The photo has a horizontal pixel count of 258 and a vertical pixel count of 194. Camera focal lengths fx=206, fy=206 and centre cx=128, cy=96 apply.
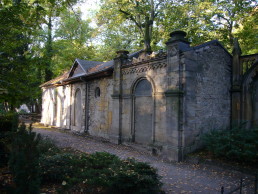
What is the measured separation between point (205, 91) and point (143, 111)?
3.19 m

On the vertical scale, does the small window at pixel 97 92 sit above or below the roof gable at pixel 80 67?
below

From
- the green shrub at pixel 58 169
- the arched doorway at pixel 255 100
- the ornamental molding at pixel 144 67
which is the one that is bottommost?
the green shrub at pixel 58 169

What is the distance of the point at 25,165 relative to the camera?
3717 millimetres

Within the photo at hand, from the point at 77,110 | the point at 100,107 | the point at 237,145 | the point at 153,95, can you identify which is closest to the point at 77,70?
the point at 77,110

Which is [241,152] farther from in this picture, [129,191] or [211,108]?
[129,191]

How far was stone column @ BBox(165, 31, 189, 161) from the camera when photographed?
8.64m

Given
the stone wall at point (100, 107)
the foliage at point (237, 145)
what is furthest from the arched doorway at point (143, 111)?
the foliage at point (237, 145)

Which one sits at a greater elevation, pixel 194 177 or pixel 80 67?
pixel 80 67

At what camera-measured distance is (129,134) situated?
37.6 feet

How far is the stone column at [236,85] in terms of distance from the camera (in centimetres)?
1056

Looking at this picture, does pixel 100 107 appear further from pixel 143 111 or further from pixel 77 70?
pixel 77 70

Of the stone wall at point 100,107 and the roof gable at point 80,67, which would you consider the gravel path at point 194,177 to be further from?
the roof gable at point 80,67

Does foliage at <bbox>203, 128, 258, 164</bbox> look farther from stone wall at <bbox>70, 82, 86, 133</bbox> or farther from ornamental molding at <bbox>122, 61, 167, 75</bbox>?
stone wall at <bbox>70, 82, 86, 133</bbox>

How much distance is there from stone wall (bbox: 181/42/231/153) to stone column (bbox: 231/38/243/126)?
23 centimetres
